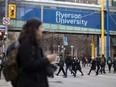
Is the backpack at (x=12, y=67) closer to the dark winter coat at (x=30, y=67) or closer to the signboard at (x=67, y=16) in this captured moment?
the dark winter coat at (x=30, y=67)

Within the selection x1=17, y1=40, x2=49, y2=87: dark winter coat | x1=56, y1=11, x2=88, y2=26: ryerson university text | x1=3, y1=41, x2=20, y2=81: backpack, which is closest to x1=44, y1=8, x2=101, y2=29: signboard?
x1=56, y1=11, x2=88, y2=26: ryerson university text

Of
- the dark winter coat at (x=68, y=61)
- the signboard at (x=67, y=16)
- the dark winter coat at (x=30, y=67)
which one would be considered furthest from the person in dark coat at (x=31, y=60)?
the signboard at (x=67, y=16)

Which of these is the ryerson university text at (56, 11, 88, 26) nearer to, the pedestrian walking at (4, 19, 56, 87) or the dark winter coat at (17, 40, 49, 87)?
the pedestrian walking at (4, 19, 56, 87)

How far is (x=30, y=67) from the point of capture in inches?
197

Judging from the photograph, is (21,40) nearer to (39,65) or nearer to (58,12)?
(39,65)

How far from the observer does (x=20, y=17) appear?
196 ft

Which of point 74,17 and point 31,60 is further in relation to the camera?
point 74,17

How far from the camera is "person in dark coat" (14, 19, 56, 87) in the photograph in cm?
502

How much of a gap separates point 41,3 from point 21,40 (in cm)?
5593

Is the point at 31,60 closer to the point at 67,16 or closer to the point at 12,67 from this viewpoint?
the point at 12,67

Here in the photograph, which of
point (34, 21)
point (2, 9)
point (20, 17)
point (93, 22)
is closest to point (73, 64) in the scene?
point (2, 9)

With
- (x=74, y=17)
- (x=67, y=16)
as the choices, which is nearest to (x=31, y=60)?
(x=67, y=16)

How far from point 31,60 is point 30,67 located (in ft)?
0.30

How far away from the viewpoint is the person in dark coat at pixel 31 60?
5.02 m
